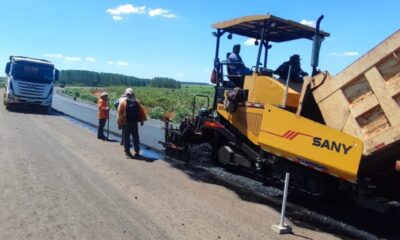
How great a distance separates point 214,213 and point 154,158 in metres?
4.64

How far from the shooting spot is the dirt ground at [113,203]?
17.5 feet

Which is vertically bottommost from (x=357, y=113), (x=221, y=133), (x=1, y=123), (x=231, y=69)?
(x=1, y=123)

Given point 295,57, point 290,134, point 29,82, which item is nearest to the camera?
point 290,134

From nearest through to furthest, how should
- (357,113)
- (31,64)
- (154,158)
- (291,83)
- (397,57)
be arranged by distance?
(397,57) < (357,113) < (291,83) < (154,158) < (31,64)

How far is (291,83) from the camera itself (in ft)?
25.8

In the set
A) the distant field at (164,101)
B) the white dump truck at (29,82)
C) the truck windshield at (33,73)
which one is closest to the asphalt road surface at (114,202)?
the distant field at (164,101)

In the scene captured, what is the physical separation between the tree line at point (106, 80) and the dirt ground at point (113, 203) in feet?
468

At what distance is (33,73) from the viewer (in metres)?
21.0

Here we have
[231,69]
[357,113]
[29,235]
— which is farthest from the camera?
[231,69]

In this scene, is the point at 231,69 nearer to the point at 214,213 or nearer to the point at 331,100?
the point at 331,100

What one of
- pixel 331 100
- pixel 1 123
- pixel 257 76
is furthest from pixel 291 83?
pixel 1 123

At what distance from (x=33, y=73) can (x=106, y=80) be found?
5945 inches

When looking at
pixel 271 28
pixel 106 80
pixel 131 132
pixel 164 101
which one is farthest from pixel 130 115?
pixel 106 80

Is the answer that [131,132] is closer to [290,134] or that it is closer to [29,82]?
[290,134]
